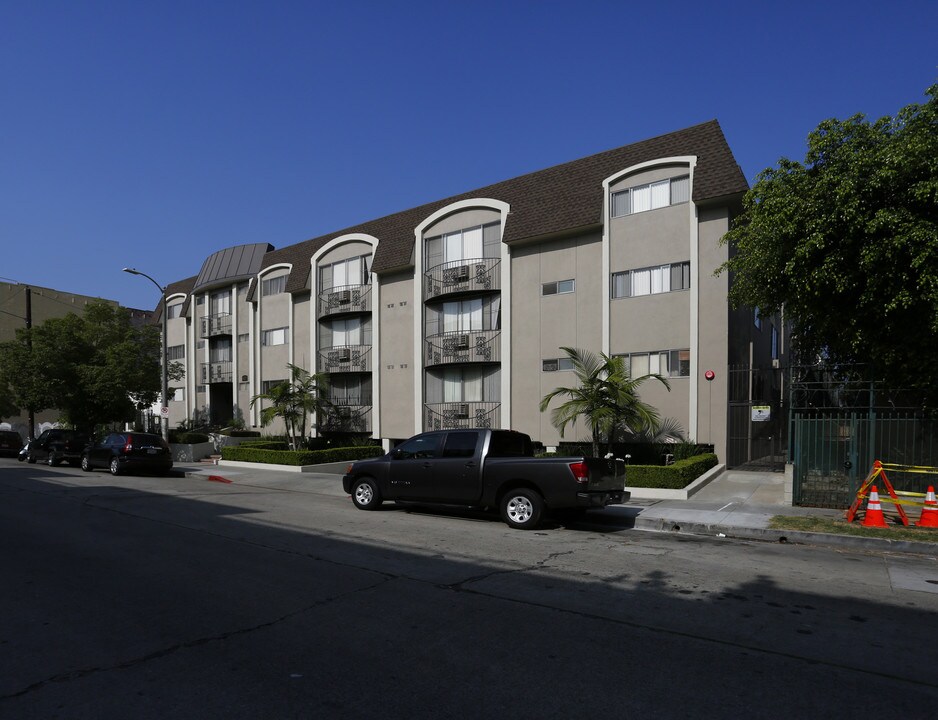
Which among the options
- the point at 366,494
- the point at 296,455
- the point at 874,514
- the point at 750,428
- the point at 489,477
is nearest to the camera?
the point at 874,514

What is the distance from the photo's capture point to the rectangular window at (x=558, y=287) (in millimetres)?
21844

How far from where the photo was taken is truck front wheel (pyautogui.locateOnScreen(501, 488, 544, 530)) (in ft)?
35.2

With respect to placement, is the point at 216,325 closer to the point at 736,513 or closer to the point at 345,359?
the point at 345,359

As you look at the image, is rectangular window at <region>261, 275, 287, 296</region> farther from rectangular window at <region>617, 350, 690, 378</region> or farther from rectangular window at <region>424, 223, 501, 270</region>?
rectangular window at <region>617, 350, 690, 378</region>

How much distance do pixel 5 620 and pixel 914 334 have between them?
14.2 m

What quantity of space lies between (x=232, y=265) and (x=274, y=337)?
620 cm

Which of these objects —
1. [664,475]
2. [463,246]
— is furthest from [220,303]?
[664,475]

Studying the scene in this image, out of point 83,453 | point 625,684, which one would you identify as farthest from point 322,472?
point 625,684

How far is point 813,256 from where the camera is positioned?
11836mm

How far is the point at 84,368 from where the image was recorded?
98.7 ft

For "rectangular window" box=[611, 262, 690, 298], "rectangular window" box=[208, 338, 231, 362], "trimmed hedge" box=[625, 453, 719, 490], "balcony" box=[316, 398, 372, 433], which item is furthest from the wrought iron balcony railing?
"trimmed hedge" box=[625, 453, 719, 490]

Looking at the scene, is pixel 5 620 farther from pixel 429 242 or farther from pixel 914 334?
pixel 429 242

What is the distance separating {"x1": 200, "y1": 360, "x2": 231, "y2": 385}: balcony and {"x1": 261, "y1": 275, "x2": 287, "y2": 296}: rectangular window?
5.14 m

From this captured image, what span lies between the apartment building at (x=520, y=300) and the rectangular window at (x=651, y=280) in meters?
0.05
